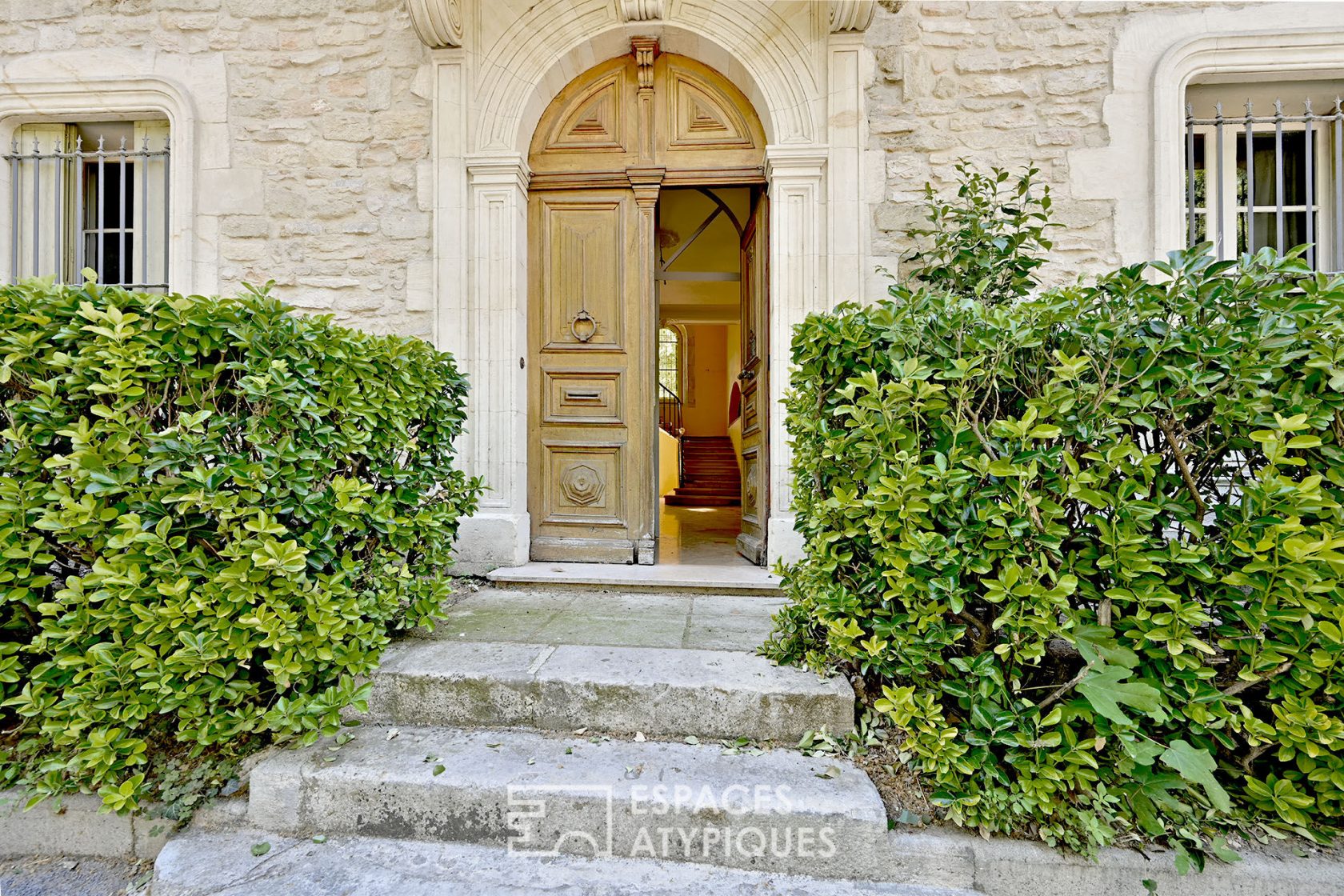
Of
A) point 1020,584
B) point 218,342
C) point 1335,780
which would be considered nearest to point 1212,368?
point 1020,584

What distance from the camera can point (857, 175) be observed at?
335 centimetres

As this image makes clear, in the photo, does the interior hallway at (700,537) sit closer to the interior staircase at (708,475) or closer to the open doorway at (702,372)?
the open doorway at (702,372)

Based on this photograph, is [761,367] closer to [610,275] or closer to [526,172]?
[610,275]

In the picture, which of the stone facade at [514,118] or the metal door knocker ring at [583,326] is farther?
the metal door knocker ring at [583,326]

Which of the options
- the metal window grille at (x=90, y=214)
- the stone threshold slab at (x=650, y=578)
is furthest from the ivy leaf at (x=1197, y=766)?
the metal window grille at (x=90, y=214)

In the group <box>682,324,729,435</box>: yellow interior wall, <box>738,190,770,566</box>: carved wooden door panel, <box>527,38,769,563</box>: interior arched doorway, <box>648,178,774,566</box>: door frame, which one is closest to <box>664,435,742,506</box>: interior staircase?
<box>682,324,729,435</box>: yellow interior wall

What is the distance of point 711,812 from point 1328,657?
1486 millimetres

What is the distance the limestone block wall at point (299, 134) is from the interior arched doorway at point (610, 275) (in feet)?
Answer: 2.48

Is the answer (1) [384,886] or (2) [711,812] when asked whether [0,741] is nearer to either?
(1) [384,886]

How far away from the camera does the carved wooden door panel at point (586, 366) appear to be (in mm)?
3705

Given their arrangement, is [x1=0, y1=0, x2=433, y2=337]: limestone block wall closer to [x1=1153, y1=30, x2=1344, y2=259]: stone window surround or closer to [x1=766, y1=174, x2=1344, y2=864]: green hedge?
[x1=766, y1=174, x2=1344, y2=864]: green hedge

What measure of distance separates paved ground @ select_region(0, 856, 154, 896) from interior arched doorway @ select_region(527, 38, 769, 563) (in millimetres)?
2180

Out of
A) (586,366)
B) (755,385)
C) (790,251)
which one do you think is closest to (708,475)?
(755,385)

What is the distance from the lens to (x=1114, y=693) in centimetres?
139
